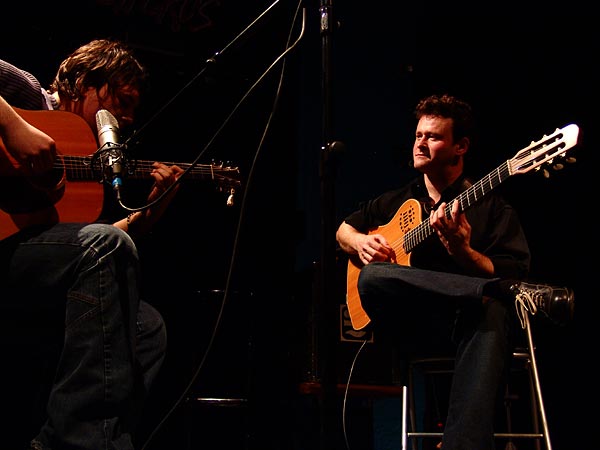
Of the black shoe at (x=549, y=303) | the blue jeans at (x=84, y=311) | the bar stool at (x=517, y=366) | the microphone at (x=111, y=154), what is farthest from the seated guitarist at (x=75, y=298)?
the black shoe at (x=549, y=303)

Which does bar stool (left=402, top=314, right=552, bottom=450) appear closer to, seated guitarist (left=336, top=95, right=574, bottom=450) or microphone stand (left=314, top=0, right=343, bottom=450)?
seated guitarist (left=336, top=95, right=574, bottom=450)

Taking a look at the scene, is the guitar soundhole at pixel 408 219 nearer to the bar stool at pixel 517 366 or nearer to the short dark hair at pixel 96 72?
the bar stool at pixel 517 366

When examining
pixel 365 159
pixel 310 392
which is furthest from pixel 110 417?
pixel 365 159

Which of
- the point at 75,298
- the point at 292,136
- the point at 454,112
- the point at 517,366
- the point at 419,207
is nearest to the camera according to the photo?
the point at 75,298

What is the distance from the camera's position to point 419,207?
287 cm

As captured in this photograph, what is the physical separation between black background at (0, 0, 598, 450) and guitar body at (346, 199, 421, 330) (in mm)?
241

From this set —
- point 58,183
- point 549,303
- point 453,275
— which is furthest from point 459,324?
point 58,183

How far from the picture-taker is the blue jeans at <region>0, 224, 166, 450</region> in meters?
1.44

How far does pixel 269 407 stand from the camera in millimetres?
3627

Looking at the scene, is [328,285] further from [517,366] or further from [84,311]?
[517,366]

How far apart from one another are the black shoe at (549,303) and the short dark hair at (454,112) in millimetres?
1132

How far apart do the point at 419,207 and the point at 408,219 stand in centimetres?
8

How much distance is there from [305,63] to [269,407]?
87.7 inches

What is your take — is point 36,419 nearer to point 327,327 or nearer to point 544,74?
point 327,327
